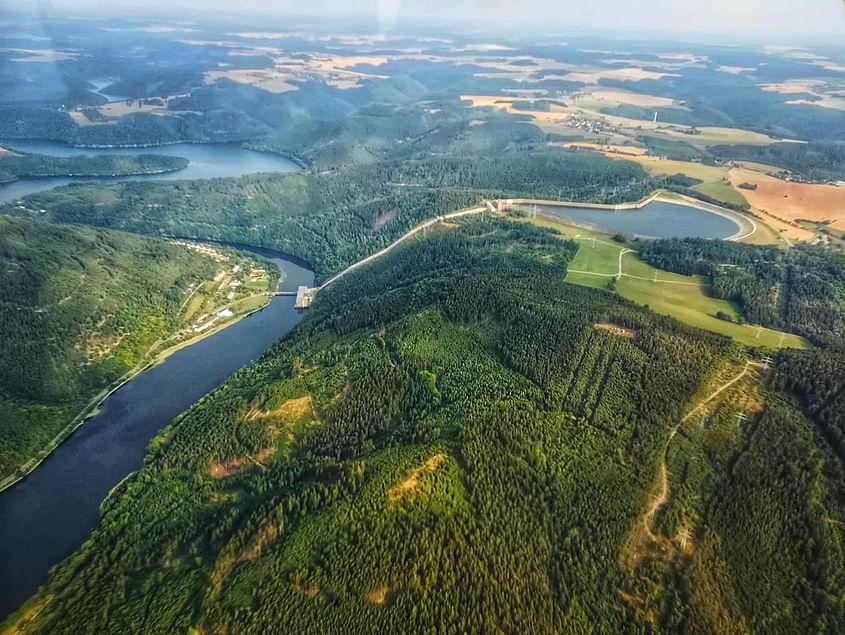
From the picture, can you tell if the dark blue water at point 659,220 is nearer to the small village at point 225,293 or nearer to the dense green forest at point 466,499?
the dense green forest at point 466,499

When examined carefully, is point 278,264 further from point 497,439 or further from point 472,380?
point 497,439

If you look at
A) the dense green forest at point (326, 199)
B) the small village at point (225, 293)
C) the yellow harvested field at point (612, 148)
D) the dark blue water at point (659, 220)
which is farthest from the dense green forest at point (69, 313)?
the yellow harvested field at point (612, 148)

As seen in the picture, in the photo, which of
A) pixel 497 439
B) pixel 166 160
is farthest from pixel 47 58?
pixel 497 439

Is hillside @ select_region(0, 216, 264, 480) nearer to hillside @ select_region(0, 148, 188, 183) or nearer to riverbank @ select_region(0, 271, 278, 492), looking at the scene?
riverbank @ select_region(0, 271, 278, 492)

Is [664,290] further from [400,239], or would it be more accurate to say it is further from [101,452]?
[101,452]

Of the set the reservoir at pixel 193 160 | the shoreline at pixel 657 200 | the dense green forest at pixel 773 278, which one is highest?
the dense green forest at pixel 773 278

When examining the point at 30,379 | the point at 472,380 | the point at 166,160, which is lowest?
the point at 166,160
